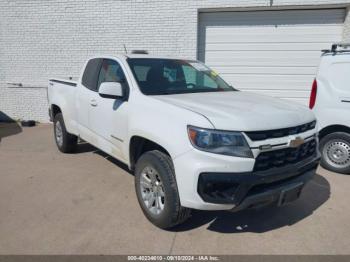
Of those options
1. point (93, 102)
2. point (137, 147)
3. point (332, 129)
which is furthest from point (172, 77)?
point (332, 129)

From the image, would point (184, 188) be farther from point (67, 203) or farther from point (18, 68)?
point (18, 68)

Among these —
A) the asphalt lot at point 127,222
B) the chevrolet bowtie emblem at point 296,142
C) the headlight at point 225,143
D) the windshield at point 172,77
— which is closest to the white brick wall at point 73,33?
the windshield at point 172,77

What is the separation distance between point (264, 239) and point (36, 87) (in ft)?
27.5

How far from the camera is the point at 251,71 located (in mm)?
8484

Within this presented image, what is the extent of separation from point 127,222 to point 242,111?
69.1 inches

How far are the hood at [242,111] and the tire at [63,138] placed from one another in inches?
118

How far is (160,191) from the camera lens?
3139 mm

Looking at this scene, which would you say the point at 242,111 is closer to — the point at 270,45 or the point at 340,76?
the point at 340,76

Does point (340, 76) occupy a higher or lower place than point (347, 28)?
lower

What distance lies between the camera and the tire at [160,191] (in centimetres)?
290

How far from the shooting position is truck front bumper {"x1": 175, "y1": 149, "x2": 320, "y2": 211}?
2.60 metres

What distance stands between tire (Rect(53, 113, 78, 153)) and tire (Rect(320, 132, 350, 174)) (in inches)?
176

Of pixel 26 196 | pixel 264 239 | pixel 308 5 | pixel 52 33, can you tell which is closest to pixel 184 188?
pixel 264 239

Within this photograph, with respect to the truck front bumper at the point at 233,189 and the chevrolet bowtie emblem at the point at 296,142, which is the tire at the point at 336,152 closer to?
the chevrolet bowtie emblem at the point at 296,142
